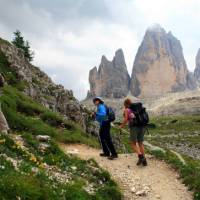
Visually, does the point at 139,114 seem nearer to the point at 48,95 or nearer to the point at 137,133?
the point at 137,133

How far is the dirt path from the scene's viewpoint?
17109 millimetres

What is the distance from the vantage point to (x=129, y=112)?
21219 millimetres

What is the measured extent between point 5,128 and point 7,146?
4638 mm

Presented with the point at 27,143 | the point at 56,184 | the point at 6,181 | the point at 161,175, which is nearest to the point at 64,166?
the point at 27,143

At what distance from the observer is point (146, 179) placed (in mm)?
19188

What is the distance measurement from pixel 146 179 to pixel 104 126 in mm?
4452

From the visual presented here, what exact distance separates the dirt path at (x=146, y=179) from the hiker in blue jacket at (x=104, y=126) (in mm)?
544

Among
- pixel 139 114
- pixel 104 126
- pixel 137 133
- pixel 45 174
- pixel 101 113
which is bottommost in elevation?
pixel 45 174

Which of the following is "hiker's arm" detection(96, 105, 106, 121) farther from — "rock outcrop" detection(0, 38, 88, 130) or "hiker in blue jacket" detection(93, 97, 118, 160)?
"rock outcrop" detection(0, 38, 88, 130)

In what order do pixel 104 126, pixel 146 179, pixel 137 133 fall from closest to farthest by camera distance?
pixel 146 179 < pixel 137 133 < pixel 104 126

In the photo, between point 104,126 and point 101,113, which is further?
point 104,126

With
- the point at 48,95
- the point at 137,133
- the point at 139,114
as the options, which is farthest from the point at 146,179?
the point at 48,95

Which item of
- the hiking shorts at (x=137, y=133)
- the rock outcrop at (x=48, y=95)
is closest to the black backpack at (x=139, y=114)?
the hiking shorts at (x=137, y=133)

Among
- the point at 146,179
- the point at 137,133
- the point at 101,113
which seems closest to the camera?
the point at 146,179
